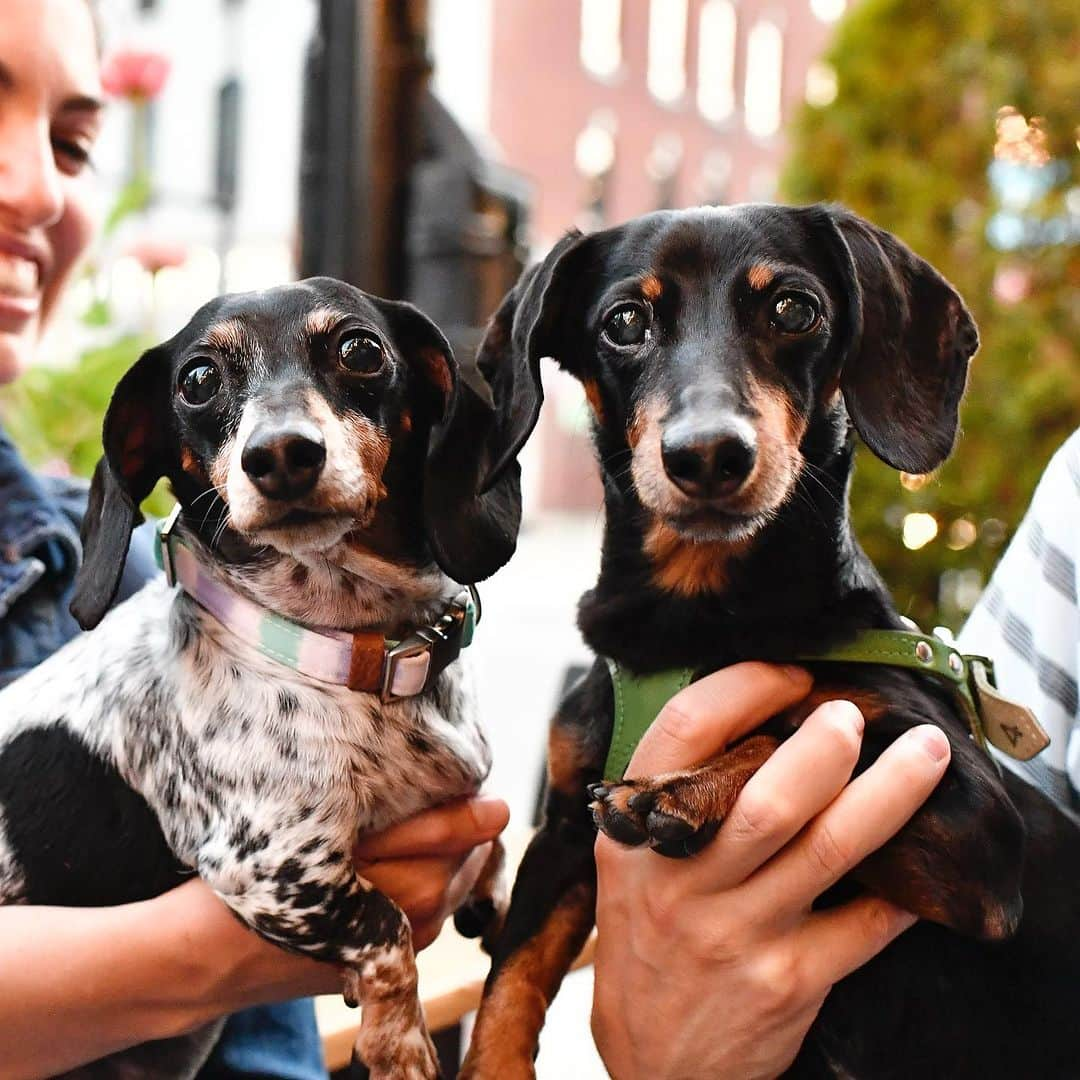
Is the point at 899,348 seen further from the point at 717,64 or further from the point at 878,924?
the point at 717,64

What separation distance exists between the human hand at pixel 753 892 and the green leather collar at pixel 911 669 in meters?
0.06

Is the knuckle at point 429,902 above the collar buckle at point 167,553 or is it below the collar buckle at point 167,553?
below

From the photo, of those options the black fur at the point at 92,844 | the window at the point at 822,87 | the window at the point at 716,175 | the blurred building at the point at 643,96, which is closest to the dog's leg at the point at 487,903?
the black fur at the point at 92,844

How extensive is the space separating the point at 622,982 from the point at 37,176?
1.02 meters

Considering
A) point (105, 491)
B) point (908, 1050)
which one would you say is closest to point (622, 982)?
point (908, 1050)

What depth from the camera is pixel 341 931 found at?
3.39 feet

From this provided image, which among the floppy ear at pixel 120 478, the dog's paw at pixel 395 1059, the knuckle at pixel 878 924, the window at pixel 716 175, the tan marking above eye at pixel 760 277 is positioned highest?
the tan marking above eye at pixel 760 277

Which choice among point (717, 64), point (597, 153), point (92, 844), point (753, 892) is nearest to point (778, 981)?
point (753, 892)

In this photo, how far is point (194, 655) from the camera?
112cm

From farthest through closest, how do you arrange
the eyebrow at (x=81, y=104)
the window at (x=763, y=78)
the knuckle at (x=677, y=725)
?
the window at (x=763, y=78), the eyebrow at (x=81, y=104), the knuckle at (x=677, y=725)

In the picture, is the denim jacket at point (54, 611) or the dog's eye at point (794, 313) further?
the denim jacket at point (54, 611)

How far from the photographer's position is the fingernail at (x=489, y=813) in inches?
45.9

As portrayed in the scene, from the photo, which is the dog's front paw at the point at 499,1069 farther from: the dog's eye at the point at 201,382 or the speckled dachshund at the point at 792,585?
the dog's eye at the point at 201,382

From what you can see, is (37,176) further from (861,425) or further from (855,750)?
(855,750)
